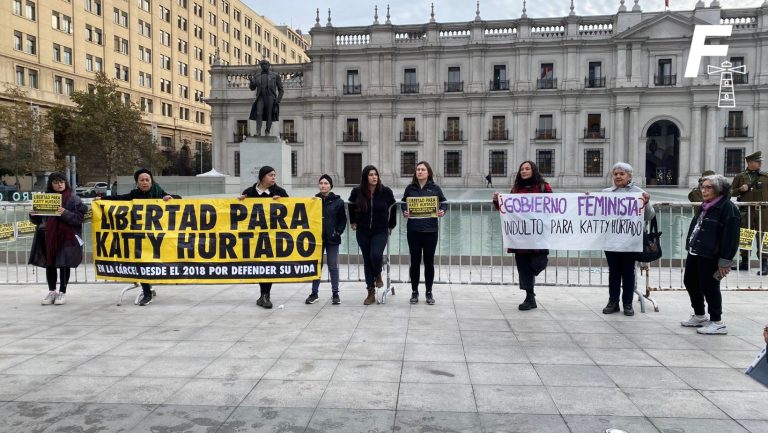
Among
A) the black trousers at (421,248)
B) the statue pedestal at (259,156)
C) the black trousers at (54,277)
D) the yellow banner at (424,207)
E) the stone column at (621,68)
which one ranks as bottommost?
the black trousers at (54,277)

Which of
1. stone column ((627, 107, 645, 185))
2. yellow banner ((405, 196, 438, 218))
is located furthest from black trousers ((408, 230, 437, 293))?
stone column ((627, 107, 645, 185))

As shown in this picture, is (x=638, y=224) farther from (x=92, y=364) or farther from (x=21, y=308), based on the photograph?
(x=21, y=308)

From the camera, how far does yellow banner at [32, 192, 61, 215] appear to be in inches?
282

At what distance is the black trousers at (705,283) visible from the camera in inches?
228

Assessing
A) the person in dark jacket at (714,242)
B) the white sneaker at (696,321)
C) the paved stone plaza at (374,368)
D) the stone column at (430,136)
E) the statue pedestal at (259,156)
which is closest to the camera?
the paved stone plaza at (374,368)

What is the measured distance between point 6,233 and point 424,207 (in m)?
6.73

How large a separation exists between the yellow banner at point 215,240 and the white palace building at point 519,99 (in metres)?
44.7

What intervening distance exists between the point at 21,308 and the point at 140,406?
442 cm

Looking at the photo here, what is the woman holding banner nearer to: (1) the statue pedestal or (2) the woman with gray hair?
(2) the woman with gray hair

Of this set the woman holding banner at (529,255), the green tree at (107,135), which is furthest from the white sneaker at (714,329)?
the green tree at (107,135)

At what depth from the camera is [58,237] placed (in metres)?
7.23

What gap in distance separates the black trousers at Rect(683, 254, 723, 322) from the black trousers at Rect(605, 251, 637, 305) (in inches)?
31.4

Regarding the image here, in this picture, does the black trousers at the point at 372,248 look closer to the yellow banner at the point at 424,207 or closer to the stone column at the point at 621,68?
the yellow banner at the point at 424,207

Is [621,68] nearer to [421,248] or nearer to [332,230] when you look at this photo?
[421,248]
